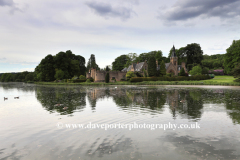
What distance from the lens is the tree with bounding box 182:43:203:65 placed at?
83.6 meters

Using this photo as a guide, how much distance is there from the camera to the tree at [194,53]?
274ft

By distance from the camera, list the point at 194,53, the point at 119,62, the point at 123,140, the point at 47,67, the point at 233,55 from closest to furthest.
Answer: the point at 123,140
the point at 233,55
the point at 47,67
the point at 194,53
the point at 119,62

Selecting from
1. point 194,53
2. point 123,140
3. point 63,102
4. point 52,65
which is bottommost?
point 123,140

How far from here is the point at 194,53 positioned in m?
86.5

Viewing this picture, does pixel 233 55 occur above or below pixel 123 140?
above

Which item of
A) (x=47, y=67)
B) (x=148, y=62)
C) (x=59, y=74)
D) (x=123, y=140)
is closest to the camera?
(x=123, y=140)

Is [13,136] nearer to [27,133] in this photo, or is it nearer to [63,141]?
[27,133]

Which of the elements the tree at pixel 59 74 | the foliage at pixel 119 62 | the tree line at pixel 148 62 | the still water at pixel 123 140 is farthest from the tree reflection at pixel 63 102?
the foliage at pixel 119 62

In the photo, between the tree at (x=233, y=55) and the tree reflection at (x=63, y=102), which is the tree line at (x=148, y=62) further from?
the tree reflection at (x=63, y=102)

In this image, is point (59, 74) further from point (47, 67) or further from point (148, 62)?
point (148, 62)

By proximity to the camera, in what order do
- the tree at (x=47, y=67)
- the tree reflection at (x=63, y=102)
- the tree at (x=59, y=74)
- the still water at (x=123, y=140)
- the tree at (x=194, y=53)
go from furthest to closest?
the tree at (x=194, y=53), the tree at (x=47, y=67), the tree at (x=59, y=74), the tree reflection at (x=63, y=102), the still water at (x=123, y=140)

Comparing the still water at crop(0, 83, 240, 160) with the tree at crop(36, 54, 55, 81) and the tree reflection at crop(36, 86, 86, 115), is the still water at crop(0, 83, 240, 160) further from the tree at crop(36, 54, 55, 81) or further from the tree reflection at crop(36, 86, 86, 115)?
the tree at crop(36, 54, 55, 81)

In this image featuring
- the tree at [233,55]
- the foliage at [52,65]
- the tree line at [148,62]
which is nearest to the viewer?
the tree at [233,55]

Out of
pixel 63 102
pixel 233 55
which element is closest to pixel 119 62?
pixel 233 55
